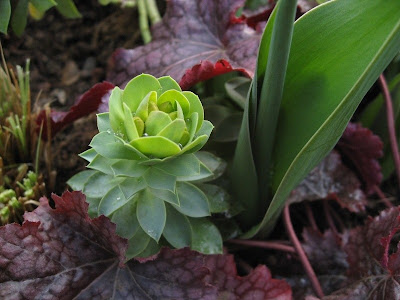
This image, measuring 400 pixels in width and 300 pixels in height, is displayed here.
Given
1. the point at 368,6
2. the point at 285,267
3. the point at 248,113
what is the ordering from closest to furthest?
the point at 368,6
the point at 248,113
the point at 285,267

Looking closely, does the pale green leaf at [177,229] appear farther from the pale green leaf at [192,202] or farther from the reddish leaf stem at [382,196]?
the reddish leaf stem at [382,196]

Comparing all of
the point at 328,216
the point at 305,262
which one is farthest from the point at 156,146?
the point at 328,216

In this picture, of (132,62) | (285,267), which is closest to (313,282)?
(285,267)

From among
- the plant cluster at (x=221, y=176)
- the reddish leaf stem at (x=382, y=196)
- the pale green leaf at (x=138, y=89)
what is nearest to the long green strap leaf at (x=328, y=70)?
the plant cluster at (x=221, y=176)

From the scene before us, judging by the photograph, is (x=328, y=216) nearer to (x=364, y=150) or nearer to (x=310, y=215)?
(x=310, y=215)

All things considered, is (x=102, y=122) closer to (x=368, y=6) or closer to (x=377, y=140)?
(x=368, y=6)
